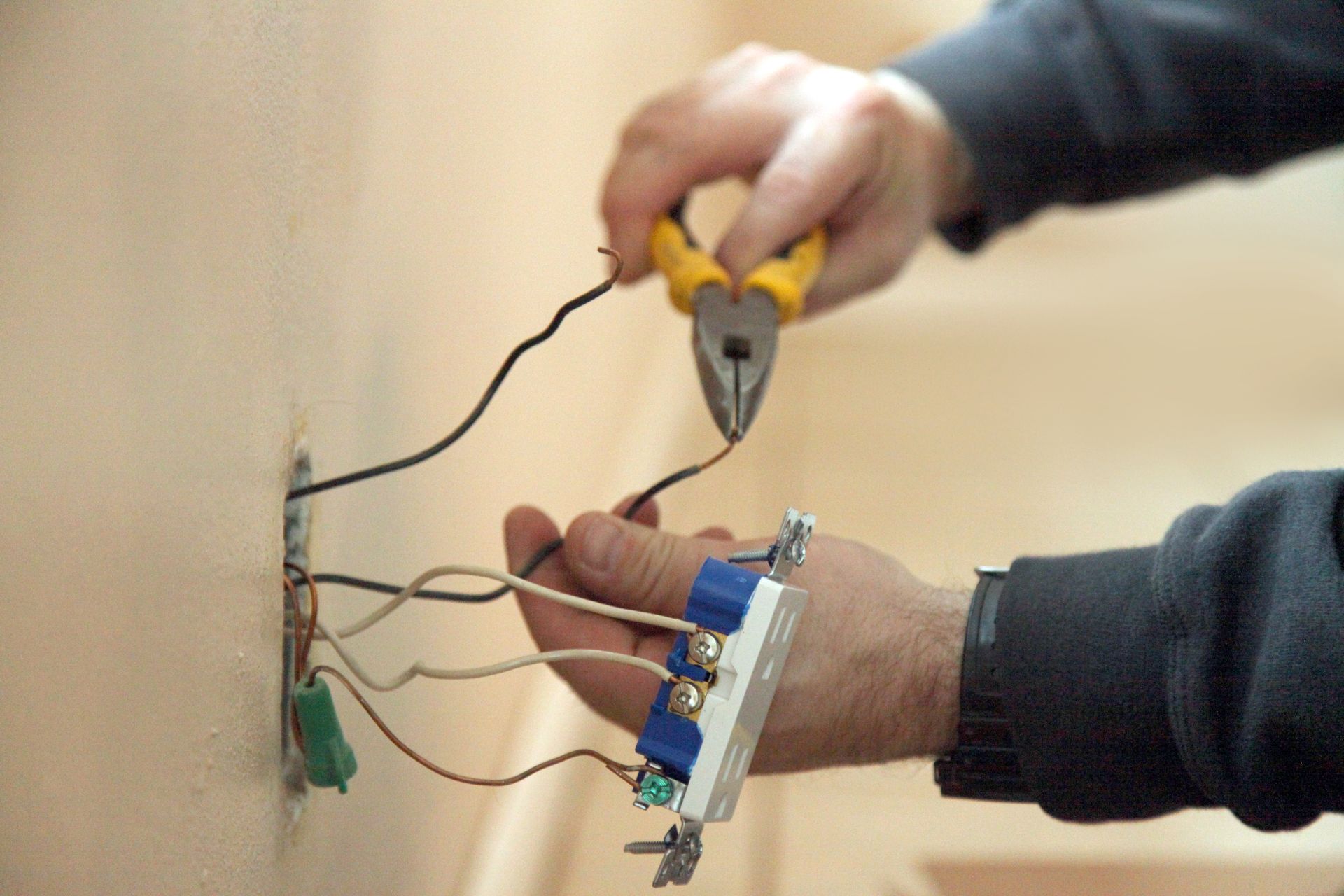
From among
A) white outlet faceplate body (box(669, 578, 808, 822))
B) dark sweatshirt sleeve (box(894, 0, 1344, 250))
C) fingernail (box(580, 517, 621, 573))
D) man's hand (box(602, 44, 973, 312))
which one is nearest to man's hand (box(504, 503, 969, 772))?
fingernail (box(580, 517, 621, 573))

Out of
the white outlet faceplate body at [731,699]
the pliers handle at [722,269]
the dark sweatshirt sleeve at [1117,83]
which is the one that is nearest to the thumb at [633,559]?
the white outlet faceplate body at [731,699]

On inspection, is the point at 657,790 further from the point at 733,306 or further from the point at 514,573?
the point at 733,306

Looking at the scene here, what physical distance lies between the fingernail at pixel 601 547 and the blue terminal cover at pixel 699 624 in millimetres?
98

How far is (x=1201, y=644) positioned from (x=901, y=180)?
485 mm

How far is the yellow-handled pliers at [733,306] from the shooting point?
565mm

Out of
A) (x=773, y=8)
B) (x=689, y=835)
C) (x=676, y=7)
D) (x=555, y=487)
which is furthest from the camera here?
(x=773, y=8)

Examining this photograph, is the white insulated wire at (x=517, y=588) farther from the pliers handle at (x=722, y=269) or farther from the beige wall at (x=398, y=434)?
the pliers handle at (x=722, y=269)

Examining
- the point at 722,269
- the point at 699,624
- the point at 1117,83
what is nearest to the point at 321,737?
the point at 699,624

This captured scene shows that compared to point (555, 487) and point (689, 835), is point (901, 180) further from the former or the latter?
point (689, 835)

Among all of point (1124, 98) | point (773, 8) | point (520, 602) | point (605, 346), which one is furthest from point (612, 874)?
point (773, 8)

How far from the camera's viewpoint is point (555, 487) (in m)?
0.80

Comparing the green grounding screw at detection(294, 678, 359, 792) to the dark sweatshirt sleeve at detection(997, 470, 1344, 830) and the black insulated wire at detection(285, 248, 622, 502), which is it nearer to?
the black insulated wire at detection(285, 248, 622, 502)

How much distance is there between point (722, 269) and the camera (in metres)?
0.70

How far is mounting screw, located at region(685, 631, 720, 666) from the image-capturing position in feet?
1.23
